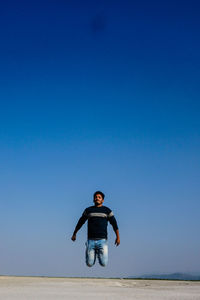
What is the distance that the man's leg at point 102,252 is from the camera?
8.44 meters

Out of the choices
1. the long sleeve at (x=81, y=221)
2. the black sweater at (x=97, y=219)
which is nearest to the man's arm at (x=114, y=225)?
the black sweater at (x=97, y=219)

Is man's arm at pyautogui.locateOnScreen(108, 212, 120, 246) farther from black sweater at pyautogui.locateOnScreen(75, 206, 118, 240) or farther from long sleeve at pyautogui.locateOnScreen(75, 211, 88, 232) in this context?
long sleeve at pyautogui.locateOnScreen(75, 211, 88, 232)

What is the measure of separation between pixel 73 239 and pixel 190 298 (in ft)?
9.17

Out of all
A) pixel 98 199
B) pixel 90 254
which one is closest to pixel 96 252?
pixel 90 254

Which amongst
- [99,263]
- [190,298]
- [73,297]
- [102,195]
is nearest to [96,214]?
[102,195]

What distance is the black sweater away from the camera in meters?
8.52

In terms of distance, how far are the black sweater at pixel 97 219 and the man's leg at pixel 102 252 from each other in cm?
12

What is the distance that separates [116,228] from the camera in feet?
29.1

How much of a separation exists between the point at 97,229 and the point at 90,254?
54 cm

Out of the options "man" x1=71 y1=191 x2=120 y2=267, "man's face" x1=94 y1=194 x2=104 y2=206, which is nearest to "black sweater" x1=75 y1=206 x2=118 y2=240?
"man" x1=71 y1=191 x2=120 y2=267

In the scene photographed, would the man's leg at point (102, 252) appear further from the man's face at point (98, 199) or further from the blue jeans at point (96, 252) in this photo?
the man's face at point (98, 199)

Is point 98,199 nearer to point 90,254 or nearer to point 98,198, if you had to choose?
point 98,198

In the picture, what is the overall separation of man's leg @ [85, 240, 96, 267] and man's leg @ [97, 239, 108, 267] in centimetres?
11

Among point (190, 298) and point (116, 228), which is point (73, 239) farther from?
point (190, 298)
